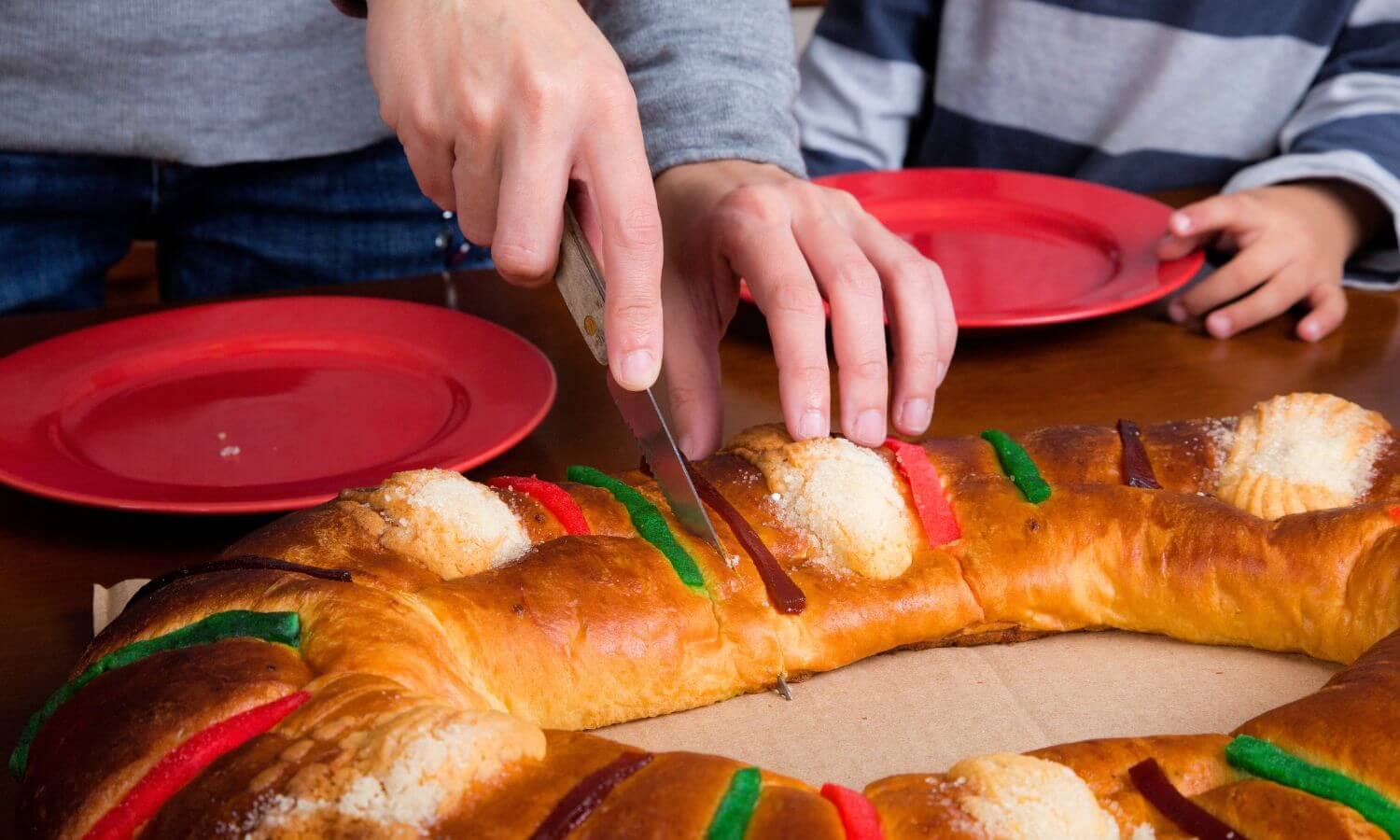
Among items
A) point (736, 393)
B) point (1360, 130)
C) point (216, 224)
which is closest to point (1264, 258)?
point (1360, 130)

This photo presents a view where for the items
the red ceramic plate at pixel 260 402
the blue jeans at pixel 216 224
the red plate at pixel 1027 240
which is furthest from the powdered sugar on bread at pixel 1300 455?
the blue jeans at pixel 216 224

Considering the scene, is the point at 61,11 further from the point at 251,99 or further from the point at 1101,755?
the point at 1101,755

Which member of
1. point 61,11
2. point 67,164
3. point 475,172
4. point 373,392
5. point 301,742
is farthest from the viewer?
point 67,164

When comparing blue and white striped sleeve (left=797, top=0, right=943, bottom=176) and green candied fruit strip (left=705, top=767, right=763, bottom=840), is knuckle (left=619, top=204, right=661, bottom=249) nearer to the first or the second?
green candied fruit strip (left=705, top=767, right=763, bottom=840)

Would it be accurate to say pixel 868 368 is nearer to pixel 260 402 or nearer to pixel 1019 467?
pixel 1019 467

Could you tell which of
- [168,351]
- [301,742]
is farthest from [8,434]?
[301,742]

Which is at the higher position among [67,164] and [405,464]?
[405,464]
